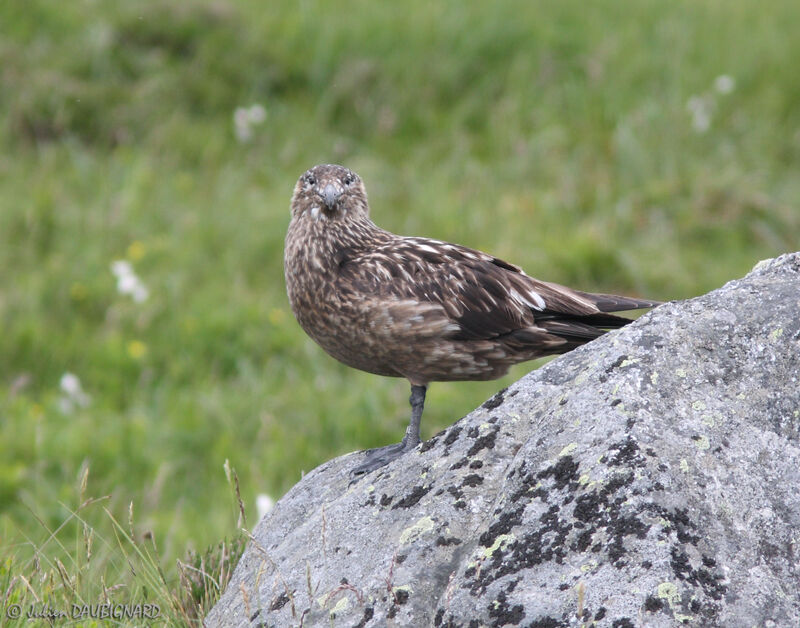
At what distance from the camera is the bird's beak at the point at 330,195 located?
4551 millimetres

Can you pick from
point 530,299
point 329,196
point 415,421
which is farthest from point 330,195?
point 415,421

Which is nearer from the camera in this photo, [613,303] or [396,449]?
[396,449]

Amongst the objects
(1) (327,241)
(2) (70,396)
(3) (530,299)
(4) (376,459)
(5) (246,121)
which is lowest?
(2) (70,396)

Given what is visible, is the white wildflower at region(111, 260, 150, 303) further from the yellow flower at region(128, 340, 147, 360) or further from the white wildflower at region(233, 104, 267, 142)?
the white wildflower at region(233, 104, 267, 142)

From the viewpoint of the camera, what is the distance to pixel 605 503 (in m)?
2.55

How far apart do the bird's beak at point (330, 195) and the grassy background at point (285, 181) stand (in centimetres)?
233

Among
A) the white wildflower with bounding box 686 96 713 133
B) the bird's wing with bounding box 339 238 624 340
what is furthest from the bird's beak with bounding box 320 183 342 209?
the white wildflower with bounding box 686 96 713 133

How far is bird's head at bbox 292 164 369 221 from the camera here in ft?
15.1

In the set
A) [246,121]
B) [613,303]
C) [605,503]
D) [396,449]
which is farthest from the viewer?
[246,121]

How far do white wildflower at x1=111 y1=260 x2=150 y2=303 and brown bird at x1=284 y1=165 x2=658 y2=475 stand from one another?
135 inches

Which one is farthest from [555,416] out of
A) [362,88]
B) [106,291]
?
[362,88]

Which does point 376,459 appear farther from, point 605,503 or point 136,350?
point 136,350

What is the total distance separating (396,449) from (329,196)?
1.23m

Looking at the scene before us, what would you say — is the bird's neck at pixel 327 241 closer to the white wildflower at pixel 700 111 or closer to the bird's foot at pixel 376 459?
the bird's foot at pixel 376 459
